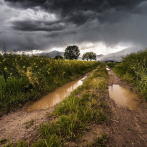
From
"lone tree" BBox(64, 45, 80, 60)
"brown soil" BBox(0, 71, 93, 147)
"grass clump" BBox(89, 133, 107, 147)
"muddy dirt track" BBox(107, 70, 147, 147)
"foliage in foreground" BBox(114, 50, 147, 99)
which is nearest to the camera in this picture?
"grass clump" BBox(89, 133, 107, 147)

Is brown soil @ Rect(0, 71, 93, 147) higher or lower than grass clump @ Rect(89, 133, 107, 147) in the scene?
lower

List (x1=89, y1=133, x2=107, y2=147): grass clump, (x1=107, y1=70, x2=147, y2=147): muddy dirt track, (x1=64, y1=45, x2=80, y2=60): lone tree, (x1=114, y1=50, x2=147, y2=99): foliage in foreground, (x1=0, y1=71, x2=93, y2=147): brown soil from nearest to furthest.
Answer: (x1=89, y1=133, x2=107, y2=147): grass clump
(x1=107, y1=70, x2=147, y2=147): muddy dirt track
(x1=0, y1=71, x2=93, y2=147): brown soil
(x1=114, y1=50, x2=147, y2=99): foliage in foreground
(x1=64, y1=45, x2=80, y2=60): lone tree

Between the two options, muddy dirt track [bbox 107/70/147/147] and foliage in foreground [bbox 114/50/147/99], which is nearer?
muddy dirt track [bbox 107/70/147/147]

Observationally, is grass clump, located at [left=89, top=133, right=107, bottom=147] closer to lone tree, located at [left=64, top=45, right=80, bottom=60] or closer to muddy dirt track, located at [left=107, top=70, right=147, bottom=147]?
muddy dirt track, located at [left=107, top=70, right=147, bottom=147]

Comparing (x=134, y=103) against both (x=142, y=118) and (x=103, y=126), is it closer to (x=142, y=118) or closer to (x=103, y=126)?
(x=142, y=118)

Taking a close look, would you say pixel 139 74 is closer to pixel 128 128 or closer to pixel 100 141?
pixel 128 128

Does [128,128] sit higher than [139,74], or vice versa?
[139,74]

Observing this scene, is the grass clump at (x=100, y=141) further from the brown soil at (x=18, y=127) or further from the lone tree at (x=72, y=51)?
the lone tree at (x=72, y=51)

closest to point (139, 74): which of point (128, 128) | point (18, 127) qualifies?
point (128, 128)

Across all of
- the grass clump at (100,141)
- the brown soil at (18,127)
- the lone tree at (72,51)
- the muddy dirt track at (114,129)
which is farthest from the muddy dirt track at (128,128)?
the lone tree at (72,51)

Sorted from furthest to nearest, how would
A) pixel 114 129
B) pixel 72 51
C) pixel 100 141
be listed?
pixel 72 51 < pixel 114 129 < pixel 100 141

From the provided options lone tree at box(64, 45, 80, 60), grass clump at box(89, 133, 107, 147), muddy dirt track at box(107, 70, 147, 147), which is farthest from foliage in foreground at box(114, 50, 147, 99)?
lone tree at box(64, 45, 80, 60)

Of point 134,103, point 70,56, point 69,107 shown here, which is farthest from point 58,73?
point 70,56

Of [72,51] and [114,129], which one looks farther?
[72,51]
